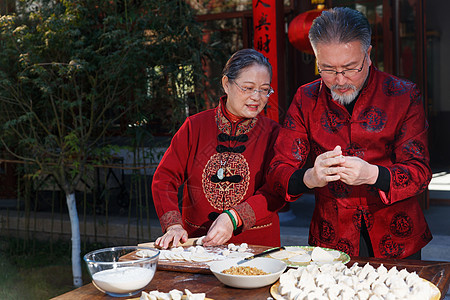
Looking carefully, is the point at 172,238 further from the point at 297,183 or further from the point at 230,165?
the point at 297,183

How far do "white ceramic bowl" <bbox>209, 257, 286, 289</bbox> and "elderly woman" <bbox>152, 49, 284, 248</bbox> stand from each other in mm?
487

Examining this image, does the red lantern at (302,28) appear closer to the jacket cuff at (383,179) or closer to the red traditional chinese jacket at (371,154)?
the red traditional chinese jacket at (371,154)

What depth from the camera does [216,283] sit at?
1747 millimetres

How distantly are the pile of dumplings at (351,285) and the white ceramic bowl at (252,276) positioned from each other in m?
0.06

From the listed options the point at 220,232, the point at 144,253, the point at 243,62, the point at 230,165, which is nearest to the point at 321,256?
the point at 220,232

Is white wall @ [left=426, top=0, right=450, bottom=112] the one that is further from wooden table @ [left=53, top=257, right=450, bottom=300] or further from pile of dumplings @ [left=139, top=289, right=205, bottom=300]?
pile of dumplings @ [left=139, top=289, right=205, bottom=300]

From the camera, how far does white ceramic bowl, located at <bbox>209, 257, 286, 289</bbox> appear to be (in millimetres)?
1630

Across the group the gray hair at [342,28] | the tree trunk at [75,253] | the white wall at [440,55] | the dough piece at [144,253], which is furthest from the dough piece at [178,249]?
the white wall at [440,55]

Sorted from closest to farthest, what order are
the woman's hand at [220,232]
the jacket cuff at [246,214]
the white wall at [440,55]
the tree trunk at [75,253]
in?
the woman's hand at [220,232] → the jacket cuff at [246,214] → the tree trunk at [75,253] → the white wall at [440,55]

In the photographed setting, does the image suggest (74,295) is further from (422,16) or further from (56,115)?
(422,16)

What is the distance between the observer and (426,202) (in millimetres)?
6000

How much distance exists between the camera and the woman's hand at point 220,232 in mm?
2143

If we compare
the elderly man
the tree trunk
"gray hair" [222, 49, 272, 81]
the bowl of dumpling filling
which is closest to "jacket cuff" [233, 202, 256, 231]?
the elderly man

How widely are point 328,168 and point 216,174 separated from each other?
68 centimetres
